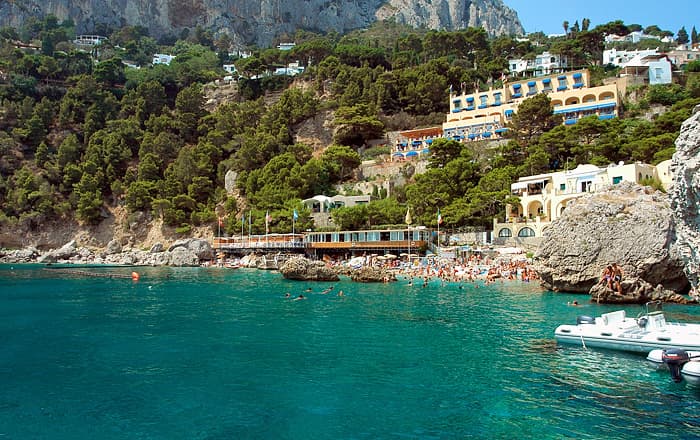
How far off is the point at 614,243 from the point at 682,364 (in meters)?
14.5

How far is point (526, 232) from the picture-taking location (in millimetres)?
43125

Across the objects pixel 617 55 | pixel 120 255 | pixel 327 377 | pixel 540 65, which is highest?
pixel 617 55

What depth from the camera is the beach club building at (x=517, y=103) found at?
58084mm

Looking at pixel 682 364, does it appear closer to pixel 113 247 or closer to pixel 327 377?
pixel 327 377

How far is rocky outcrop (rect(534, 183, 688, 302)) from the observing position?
24688mm

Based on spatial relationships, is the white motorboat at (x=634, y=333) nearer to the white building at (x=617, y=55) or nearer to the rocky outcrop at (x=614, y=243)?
the rocky outcrop at (x=614, y=243)

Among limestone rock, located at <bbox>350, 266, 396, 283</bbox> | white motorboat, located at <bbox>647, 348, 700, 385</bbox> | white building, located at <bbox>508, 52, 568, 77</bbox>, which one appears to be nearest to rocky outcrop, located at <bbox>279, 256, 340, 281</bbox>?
limestone rock, located at <bbox>350, 266, 396, 283</bbox>

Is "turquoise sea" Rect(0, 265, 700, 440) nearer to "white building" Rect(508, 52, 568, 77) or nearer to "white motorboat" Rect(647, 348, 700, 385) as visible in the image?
"white motorboat" Rect(647, 348, 700, 385)

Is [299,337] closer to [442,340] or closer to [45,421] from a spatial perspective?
[442,340]

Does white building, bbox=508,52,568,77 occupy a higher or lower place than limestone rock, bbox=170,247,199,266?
higher

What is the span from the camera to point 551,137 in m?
50.2

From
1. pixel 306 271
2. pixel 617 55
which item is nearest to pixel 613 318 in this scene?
pixel 306 271

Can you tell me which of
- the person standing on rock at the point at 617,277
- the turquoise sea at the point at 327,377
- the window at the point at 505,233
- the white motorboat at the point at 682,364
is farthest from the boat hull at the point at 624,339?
the window at the point at 505,233

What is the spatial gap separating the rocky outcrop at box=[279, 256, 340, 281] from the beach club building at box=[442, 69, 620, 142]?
31821 mm
